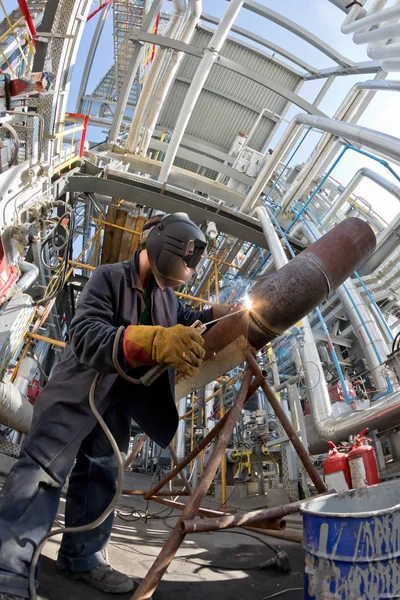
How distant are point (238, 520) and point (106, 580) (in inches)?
28.4

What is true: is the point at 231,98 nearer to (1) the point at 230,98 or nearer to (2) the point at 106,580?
(1) the point at 230,98

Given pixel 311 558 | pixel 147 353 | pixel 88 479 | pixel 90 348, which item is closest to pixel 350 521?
pixel 311 558

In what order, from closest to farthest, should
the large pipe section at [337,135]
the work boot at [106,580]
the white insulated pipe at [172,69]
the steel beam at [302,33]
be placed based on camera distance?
the work boot at [106,580] < the large pipe section at [337,135] < the white insulated pipe at [172,69] < the steel beam at [302,33]

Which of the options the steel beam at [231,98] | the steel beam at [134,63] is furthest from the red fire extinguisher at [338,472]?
the steel beam at [231,98]

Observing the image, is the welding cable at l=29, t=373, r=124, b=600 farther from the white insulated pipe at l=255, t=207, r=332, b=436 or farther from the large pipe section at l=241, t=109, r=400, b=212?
the large pipe section at l=241, t=109, r=400, b=212

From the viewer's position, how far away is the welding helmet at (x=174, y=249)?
1.68 m

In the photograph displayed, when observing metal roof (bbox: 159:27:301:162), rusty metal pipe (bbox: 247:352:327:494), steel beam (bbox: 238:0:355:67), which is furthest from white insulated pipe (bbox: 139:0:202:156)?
rusty metal pipe (bbox: 247:352:327:494)

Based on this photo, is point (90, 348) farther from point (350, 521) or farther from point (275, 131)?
point (275, 131)

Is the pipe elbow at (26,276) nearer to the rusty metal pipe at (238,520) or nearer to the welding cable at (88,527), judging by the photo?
the welding cable at (88,527)

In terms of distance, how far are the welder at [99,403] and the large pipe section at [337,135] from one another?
427 cm

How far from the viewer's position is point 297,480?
407 cm

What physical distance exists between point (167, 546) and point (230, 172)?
1139 centimetres

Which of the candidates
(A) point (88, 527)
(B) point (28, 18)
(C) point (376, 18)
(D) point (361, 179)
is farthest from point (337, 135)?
(A) point (88, 527)

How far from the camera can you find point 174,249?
168 cm
